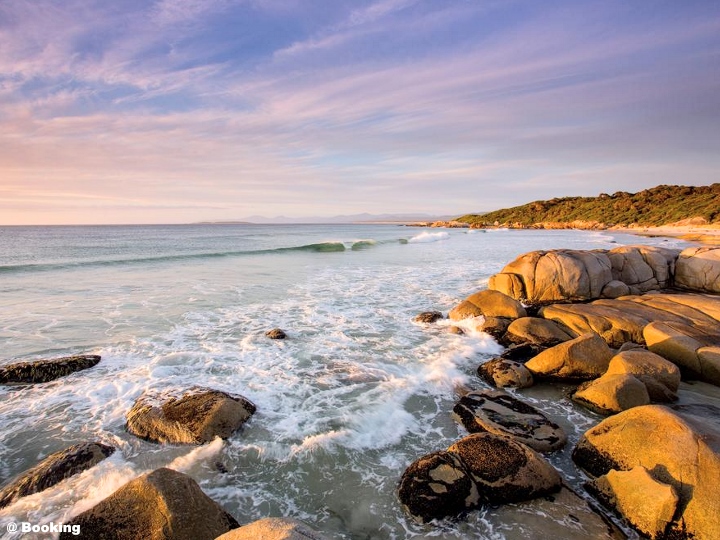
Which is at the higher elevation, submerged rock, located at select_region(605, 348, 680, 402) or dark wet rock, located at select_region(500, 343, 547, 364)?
submerged rock, located at select_region(605, 348, 680, 402)

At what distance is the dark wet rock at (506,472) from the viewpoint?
13.8 ft

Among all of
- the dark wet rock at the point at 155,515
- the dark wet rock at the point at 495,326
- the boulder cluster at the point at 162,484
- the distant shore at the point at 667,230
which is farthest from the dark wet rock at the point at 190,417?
the distant shore at the point at 667,230

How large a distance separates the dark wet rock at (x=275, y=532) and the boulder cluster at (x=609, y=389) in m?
1.68

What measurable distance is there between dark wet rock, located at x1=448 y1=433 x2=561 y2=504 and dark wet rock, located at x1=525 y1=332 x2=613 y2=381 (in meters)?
3.30

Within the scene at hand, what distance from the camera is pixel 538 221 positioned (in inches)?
3588

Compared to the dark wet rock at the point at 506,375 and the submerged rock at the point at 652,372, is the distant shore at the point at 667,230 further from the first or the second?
the dark wet rock at the point at 506,375

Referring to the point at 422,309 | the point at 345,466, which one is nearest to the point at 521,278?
the point at 422,309

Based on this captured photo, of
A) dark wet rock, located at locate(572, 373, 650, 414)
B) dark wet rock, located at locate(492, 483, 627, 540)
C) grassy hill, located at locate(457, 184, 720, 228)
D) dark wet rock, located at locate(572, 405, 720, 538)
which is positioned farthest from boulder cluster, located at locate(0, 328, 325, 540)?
grassy hill, located at locate(457, 184, 720, 228)

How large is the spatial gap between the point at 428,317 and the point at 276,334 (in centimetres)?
485

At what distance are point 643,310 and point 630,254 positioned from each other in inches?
212

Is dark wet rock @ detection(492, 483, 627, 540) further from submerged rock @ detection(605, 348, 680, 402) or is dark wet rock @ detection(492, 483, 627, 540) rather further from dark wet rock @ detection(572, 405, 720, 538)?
submerged rock @ detection(605, 348, 680, 402)

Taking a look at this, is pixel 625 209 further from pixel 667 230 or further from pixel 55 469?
pixel 55 469

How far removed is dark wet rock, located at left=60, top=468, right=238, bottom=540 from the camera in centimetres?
335

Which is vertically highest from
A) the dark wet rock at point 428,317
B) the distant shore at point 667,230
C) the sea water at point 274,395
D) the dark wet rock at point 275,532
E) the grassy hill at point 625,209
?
the grassy hill at point 625,209
